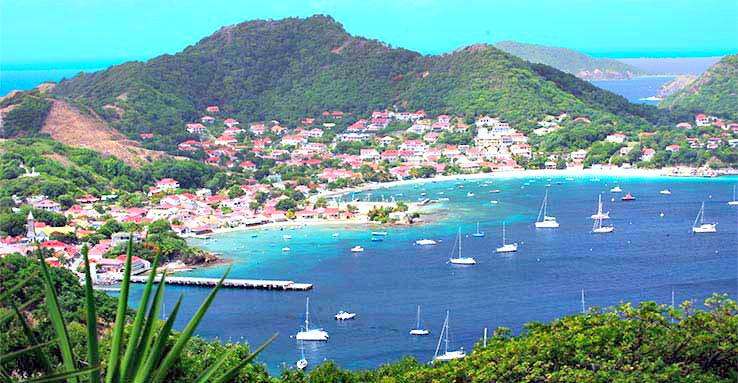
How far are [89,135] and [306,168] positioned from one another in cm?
747

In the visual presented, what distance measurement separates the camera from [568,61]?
76062mm

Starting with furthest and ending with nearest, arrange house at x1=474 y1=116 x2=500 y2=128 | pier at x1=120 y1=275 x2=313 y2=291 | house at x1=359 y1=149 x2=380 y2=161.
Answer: house at x1=474 y1=116 x2=500 y2=128 < house at x1=359 y1=149 x2=380 y2=161 < pier at x1=120 y1=275 x2=313 y2=291

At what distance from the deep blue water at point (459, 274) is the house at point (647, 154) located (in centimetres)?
742

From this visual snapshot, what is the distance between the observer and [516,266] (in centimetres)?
1941

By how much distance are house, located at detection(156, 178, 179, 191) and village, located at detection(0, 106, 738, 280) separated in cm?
3

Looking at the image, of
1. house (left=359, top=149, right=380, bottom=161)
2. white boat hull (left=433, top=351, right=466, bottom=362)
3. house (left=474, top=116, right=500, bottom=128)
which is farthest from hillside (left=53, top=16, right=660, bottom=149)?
white boat hull (left=433, top=351, right=466, bottom=362)

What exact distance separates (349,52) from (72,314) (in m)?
38.5

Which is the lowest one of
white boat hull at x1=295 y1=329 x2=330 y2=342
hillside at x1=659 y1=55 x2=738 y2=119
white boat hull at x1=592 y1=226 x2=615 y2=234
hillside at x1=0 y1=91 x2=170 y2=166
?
white boat hull at x1=295 y1=329 x2=330 y2=342

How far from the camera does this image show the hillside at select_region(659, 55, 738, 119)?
4566cm

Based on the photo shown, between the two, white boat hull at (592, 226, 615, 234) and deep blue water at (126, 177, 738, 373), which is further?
white boat hull at (592, 226, 615, 234)

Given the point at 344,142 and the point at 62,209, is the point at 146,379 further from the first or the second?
the point at 344,142

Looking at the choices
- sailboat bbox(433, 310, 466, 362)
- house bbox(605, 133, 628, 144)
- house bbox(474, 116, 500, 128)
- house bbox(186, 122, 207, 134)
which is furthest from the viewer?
house bbox(186, 122, 207, 134)

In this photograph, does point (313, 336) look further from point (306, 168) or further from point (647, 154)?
point (647, 154)

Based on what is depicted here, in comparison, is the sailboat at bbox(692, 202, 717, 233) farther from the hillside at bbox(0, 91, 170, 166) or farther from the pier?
the hillside at bbox(0, 91, 170, 166)
